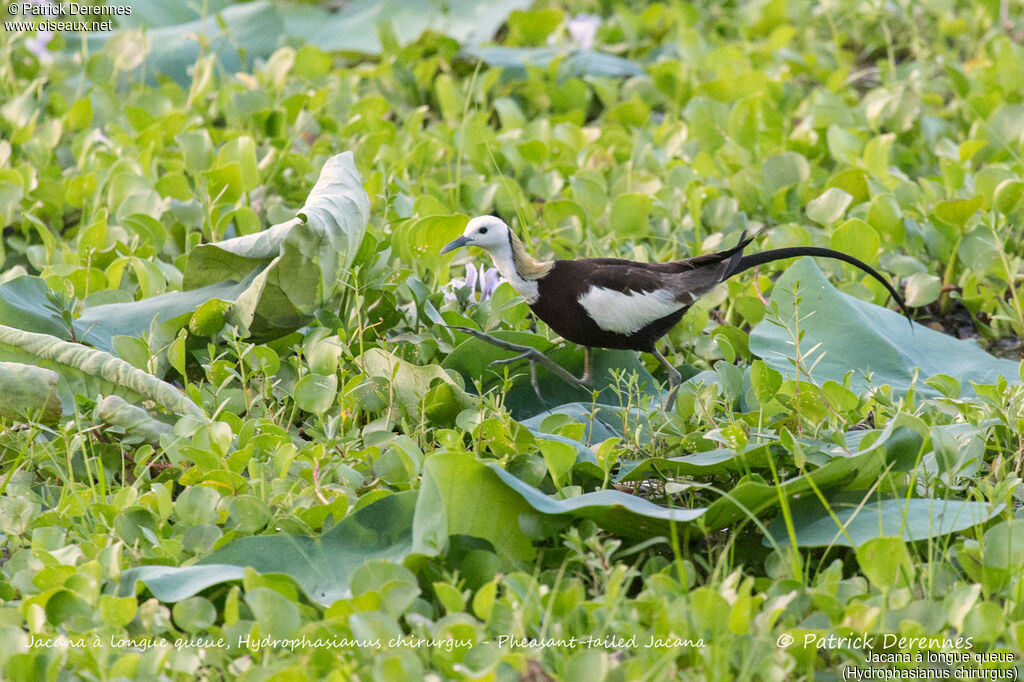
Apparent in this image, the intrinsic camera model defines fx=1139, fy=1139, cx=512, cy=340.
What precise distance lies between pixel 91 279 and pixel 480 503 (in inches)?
57.2

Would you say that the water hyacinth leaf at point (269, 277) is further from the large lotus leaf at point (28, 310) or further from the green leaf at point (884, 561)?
the green leaf at point (884, 561)

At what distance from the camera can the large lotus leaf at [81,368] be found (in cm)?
235

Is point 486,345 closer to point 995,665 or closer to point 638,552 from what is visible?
point 638,552

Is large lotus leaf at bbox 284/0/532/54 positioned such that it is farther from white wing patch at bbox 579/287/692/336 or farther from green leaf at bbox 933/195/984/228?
white wing patch at bbox 579/287/692/336

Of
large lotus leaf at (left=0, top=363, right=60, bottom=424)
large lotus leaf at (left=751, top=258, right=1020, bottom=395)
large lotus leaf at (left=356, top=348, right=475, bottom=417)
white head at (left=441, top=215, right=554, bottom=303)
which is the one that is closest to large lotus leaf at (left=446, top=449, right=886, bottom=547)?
large lotus leaf at (left=356, top=348, right=475, bottom=417)

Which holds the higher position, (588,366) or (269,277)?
(269,277)

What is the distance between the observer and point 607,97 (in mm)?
4555

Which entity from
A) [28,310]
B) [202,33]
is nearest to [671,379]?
[28,310]

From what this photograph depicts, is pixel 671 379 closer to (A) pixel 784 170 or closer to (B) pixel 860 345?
(B) pixel 860 345

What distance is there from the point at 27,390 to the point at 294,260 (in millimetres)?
613

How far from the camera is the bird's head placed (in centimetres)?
260

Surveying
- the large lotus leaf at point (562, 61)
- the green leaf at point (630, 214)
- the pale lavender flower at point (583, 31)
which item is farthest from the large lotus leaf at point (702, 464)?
the pale lavender flower at point (583, 31)

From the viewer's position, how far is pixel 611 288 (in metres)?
2.46

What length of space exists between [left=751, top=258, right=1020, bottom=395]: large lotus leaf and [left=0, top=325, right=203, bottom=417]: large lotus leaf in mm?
1328
